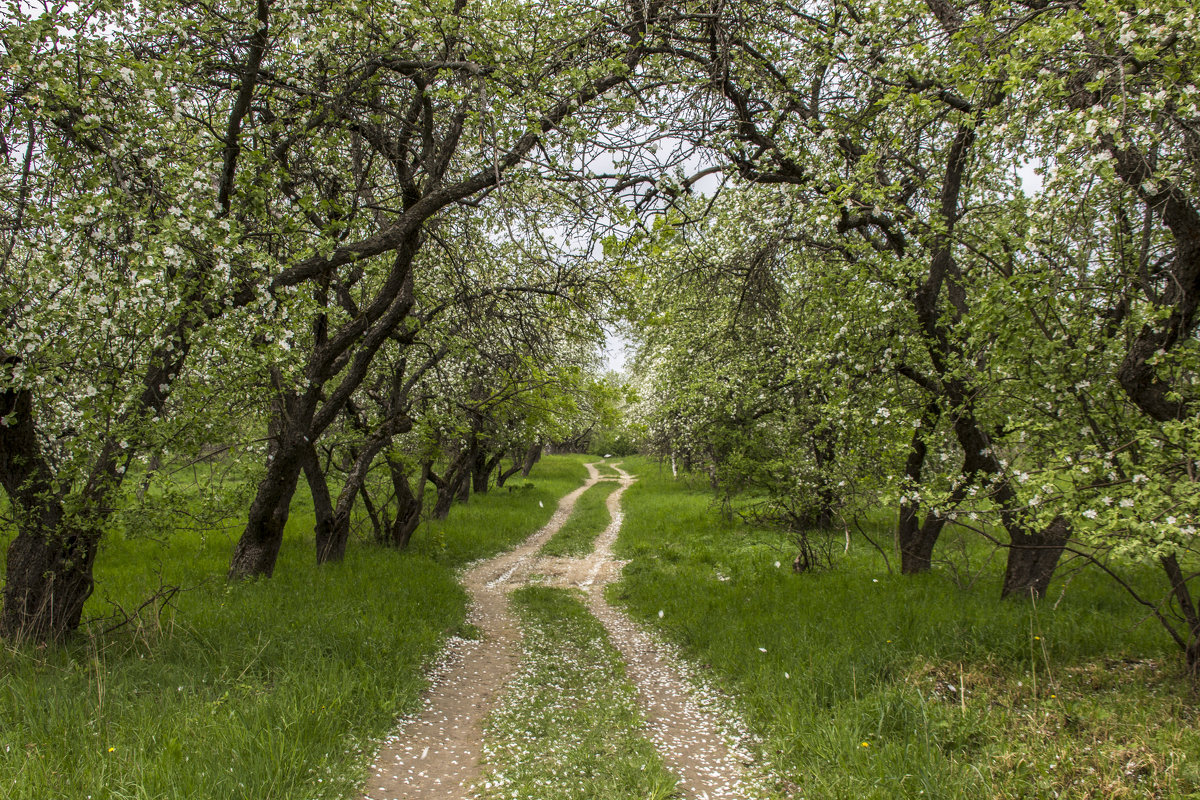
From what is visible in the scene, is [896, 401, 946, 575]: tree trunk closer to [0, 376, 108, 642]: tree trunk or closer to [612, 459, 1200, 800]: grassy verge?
[612, 459, 1200, 800]: grassy verge

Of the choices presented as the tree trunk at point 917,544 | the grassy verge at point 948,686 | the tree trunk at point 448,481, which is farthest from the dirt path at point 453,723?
the tree trunk at point 917,544

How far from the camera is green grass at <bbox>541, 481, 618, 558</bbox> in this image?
16.4 m

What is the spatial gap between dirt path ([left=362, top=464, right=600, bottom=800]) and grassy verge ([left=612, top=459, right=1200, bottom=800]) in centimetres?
244

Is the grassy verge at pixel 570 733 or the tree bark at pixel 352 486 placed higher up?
the tree bark at pixel 352 486

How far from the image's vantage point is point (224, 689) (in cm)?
550

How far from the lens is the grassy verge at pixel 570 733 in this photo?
15.2 ft

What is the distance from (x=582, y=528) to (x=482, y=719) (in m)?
14.0

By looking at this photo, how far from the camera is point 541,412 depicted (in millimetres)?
11742

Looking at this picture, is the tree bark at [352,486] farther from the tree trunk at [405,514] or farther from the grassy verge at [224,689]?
the tree trunk at [405,514]

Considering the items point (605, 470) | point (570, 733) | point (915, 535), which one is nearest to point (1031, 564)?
point (915, 535)

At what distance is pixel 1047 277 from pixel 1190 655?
3418mm

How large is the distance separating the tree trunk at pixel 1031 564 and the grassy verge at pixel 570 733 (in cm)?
527

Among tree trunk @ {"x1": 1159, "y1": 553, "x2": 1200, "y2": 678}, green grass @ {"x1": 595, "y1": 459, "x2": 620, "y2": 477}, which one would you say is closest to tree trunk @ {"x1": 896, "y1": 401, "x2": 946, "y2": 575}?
tree trunk @ {"x1": 1159, "y1": 553, "x2": 1200, "y2": 678}

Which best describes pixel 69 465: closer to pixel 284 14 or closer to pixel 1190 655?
pixel 284 14
